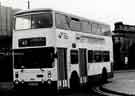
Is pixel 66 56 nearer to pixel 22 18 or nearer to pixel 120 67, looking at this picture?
pixel 22 18

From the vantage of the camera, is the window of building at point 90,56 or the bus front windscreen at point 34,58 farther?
the window of building at point 90,56

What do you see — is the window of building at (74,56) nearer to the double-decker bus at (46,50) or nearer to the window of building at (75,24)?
the double-decker bus at (46,50)

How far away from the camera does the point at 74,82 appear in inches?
758

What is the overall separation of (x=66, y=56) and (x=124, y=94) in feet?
12.9

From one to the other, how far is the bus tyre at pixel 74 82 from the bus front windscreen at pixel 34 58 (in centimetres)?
281

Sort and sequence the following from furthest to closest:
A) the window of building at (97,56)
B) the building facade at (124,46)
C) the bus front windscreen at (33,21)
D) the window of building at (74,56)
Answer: the building facade at (124,46)
the window of building at (97,56)
the window of building at (74,56)
the bus front windscreen at (33,21)

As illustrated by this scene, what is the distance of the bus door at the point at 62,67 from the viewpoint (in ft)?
56.3

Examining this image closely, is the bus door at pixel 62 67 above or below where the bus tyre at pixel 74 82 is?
above

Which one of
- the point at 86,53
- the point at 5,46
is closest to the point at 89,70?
the point at 86,53

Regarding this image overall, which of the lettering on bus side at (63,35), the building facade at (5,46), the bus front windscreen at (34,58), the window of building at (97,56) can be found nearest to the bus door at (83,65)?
the window of building at (97,56)

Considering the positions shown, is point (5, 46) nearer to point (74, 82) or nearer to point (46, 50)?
point (74, 82)

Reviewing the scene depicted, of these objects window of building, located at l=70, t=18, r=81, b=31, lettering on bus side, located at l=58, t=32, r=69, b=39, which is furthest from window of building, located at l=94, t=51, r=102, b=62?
lettering on bus side, located at l=58, t=32, r=69, b=39

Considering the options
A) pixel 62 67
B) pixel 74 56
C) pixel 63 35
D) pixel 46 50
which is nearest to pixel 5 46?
pixel 74 56

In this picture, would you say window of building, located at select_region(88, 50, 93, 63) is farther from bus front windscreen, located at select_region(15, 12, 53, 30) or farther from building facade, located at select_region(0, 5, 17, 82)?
building facade, located at select_region(0, 5, 17, 82)
